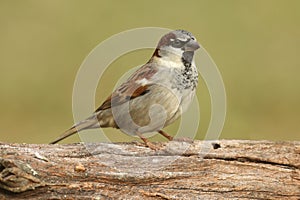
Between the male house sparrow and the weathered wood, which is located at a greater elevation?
the male house sparrow

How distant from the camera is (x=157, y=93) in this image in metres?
6.08

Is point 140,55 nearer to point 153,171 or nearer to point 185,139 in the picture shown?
point 185,139

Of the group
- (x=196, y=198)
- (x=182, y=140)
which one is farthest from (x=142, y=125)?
(x=196, y=198)

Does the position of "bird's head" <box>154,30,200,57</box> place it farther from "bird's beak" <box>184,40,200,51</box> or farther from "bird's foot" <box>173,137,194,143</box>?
"bird's foot" <box>173,137,194,143</box>

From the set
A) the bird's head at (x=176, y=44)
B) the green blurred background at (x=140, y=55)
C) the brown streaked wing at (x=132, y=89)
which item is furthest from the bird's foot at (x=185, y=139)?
the green blurred background at (x=140, y=55)

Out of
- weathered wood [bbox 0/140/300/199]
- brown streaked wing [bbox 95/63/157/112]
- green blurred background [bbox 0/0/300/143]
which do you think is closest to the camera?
weathered wood [bbox 0/140/300/199]

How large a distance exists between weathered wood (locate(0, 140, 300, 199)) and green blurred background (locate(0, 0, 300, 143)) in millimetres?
2622

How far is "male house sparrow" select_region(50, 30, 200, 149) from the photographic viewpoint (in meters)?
6.01

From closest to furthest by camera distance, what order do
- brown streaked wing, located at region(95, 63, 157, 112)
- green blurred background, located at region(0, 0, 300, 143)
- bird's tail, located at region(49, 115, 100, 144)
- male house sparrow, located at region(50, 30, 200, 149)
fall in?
male house sparrow, located at region(50, 30, 200, 149)
brown streaked wing, located at region(95, 63, 157, 112)
bird's tail, located at region(49, 115, 100, 144)
green blurred background, located at region(0, 0, 300, 143)

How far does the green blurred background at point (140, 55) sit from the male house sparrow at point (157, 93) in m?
2.23

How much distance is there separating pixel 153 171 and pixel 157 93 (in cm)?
65

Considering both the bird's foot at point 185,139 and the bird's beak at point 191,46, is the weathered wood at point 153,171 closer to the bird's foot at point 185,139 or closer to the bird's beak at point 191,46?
the bird's foot at point 185,139

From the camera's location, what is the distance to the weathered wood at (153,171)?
533 centimetres

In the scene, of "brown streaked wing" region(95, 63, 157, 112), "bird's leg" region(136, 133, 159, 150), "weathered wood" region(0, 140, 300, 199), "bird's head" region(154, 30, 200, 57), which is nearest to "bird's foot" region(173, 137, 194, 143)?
"weathered wood" region(0, 140, 300, 199)
